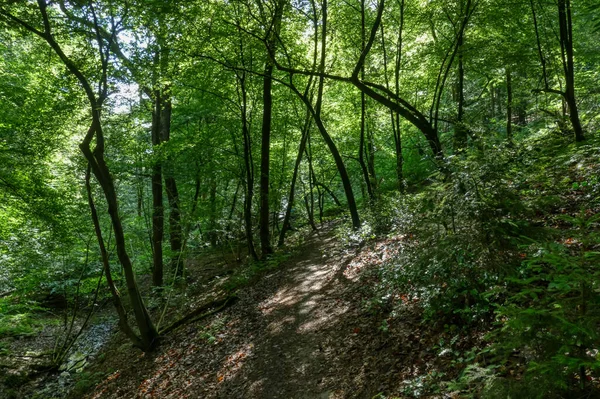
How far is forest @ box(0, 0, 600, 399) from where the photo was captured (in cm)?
402

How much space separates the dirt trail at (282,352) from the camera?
16.9 ft

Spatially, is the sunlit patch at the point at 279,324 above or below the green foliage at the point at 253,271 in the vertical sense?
below

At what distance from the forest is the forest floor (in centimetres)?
5

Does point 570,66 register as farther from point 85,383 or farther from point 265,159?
point 85,383

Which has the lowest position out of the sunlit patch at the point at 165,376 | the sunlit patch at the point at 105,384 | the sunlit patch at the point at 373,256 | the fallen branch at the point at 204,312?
the sunlit patch at the point at 105,384

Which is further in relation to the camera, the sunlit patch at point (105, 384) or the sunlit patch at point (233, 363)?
the sunlit patch at point (105, 384)

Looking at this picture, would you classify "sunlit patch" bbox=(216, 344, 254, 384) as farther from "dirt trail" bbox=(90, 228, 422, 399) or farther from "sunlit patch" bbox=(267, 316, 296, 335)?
"sunlit patch" bbox=(267, 316, 296, 335)

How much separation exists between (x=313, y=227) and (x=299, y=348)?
1295cm

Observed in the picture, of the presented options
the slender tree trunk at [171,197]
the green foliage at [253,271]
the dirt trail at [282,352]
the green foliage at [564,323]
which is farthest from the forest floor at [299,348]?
the slender tree trunk at [171,197]

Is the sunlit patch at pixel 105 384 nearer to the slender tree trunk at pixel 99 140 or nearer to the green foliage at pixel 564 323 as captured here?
the slender tree trunk at pixel 99 140

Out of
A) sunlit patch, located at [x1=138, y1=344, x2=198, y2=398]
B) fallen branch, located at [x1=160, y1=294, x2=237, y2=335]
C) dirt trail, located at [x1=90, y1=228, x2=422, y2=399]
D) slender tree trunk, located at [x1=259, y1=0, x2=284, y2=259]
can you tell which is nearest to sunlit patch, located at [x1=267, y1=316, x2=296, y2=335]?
dirt trail, located at [x1=90, y1=228, x2=422, y2=399]

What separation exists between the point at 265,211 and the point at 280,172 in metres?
4.27

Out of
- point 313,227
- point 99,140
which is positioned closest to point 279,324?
point 99,140

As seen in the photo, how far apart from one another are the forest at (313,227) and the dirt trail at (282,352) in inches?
2.0
